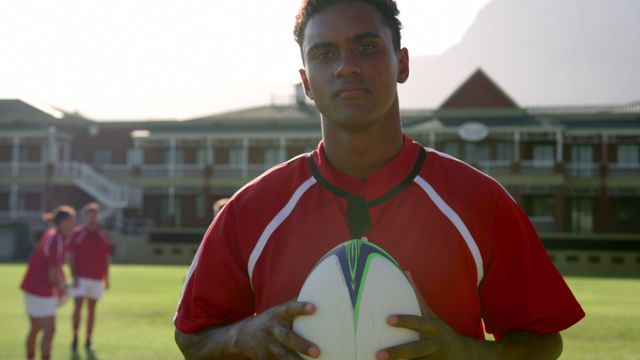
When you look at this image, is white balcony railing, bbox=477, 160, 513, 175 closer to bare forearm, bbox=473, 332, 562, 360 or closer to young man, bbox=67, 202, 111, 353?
young man, bbox=67, 202, 111, 353

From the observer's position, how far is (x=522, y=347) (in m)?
2.78

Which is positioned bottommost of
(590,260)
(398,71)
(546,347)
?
(590,260)

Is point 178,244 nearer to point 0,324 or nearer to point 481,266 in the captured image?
point 0,324

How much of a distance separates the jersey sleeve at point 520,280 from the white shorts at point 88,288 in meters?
11.2

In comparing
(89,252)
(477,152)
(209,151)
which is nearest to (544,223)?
(477,152)

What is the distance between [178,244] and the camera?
145 feet

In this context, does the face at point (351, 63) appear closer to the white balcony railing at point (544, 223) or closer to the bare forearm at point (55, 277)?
the bare forearm at point (55, 277)

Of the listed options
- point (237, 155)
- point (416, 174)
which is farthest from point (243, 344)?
point (237, 155)

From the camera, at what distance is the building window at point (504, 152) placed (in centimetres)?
5153

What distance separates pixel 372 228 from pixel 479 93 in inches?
2102

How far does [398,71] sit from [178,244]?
4204cm

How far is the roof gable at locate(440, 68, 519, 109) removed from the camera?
54688 millimetres

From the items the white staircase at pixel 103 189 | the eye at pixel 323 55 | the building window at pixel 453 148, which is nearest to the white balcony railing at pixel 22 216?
the white staircase at pixel 103 189

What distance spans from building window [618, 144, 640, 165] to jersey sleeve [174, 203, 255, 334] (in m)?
51.3
